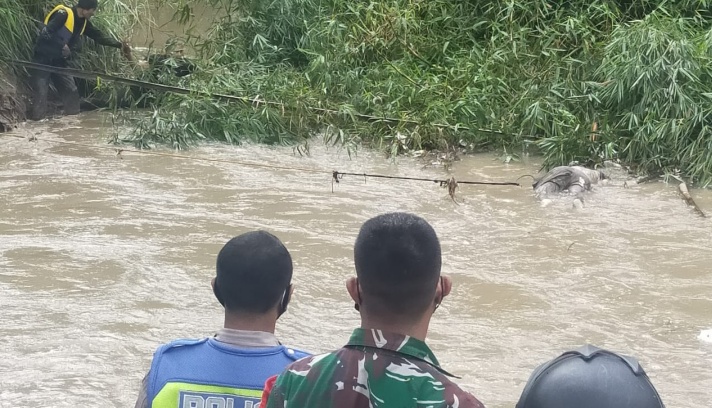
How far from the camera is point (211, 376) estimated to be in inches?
83.5

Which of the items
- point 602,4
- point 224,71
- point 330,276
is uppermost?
point 602,4

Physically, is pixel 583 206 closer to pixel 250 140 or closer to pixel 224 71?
pixel 250 140

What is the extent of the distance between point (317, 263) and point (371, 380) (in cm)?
425

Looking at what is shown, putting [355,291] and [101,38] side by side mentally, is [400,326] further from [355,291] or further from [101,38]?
[101,38]

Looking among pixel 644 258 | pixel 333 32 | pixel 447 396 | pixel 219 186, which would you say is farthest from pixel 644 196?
pixel 447 396

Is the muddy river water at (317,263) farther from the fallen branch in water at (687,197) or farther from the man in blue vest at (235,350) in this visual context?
the man in blue vest at (235,350)

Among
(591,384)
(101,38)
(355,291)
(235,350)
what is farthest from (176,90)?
(591,384)

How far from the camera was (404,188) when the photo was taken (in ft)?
24.9

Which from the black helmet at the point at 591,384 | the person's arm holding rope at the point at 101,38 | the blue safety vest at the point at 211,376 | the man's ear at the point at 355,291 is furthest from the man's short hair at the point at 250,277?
the person's arm holding rope at the point at 101,38

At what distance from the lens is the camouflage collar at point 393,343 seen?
1.76 m

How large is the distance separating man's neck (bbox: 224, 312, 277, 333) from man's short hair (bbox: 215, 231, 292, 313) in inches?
0.5

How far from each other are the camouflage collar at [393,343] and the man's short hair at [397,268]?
2.0 inches

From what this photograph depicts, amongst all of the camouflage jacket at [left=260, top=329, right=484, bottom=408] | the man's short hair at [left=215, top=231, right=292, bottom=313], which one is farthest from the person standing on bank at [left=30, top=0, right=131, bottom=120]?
the camouflage jacket at [left=260, top=329, right=484, bottom=408]

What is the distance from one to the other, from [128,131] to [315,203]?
113 inches
